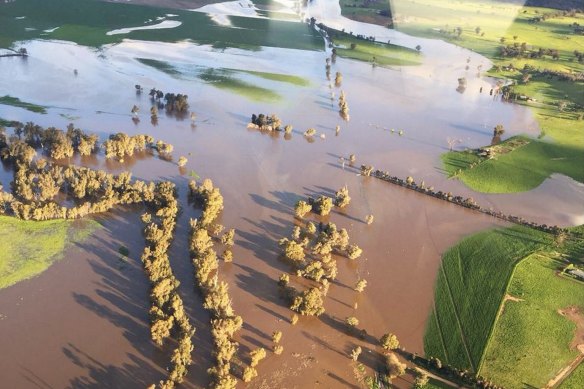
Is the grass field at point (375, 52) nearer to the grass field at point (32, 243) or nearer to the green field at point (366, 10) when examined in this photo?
the green field at point (366, 10)

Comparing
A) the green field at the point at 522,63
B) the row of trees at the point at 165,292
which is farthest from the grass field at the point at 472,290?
the row of trees at the point at 165,292

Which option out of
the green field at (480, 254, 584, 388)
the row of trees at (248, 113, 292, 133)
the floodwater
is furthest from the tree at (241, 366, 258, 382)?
the row of trees at (248, 113, 292, 133)

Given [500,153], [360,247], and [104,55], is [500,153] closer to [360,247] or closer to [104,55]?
[360,247]

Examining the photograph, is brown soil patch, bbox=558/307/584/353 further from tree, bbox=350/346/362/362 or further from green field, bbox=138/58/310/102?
green field, bbox=138/58/310/102

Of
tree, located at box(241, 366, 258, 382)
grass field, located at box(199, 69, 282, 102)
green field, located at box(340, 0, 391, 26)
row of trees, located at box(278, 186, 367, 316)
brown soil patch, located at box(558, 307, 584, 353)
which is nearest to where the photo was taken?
tree, located at box(241, 366, 258, 382)

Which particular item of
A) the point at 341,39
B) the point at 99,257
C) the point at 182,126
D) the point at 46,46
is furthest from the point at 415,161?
the point at 46,46

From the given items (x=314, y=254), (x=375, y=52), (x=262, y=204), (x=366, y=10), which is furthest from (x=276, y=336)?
(x=366, y=10)

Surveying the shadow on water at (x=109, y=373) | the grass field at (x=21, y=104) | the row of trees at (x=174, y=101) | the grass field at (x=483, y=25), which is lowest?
the shadow on water at (x=109, y=373)

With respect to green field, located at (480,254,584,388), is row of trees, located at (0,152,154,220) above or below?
above
